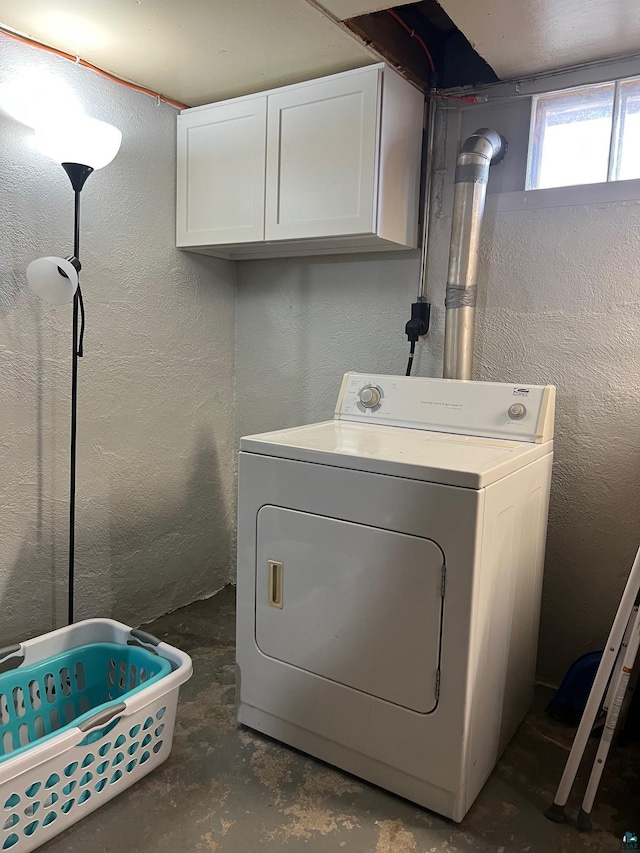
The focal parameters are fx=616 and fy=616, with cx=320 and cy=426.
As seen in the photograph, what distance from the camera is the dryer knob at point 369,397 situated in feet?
7.16

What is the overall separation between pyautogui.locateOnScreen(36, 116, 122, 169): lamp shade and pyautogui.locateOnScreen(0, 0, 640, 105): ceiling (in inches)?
11.8

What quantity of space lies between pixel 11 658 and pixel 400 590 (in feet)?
3.73

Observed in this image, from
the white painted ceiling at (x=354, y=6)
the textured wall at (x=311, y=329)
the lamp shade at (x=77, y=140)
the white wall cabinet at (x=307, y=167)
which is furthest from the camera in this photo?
the textured wall at (x=311, y=329)

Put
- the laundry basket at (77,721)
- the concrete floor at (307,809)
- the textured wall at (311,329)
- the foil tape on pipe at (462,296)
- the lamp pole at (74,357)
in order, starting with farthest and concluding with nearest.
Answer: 1. the textured wall at (311,329)
2. the foil tape on pipe at (462,296)
3. the lamp pole at (74,357)
4. the concrete floor at (307,809)
5. the laundry basket at (77,721)

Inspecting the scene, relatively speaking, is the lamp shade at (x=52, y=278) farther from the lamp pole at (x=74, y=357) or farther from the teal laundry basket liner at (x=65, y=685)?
the teal laundry basket liner at (x=65, y=685)

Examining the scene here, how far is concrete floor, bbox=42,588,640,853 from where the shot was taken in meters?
1.49

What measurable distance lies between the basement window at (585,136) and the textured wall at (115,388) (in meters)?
1.40

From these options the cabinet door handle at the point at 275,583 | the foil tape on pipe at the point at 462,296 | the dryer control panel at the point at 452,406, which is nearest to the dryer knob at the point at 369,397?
the dryer control panel at the point at 452,406

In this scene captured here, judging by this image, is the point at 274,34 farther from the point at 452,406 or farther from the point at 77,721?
the point at 77,721

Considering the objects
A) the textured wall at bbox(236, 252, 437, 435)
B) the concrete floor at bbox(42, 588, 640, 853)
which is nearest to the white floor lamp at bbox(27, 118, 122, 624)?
the textured wall at bbox(236, 252, 437, 435)

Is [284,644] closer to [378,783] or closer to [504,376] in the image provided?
[378,783]

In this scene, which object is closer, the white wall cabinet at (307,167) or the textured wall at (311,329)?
the white wall cabinet at (307,167)

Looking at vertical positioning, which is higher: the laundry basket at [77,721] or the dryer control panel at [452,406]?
the dryer control panel at [452,406]

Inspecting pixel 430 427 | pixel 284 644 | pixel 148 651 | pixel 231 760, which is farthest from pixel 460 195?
pixel 231 760
